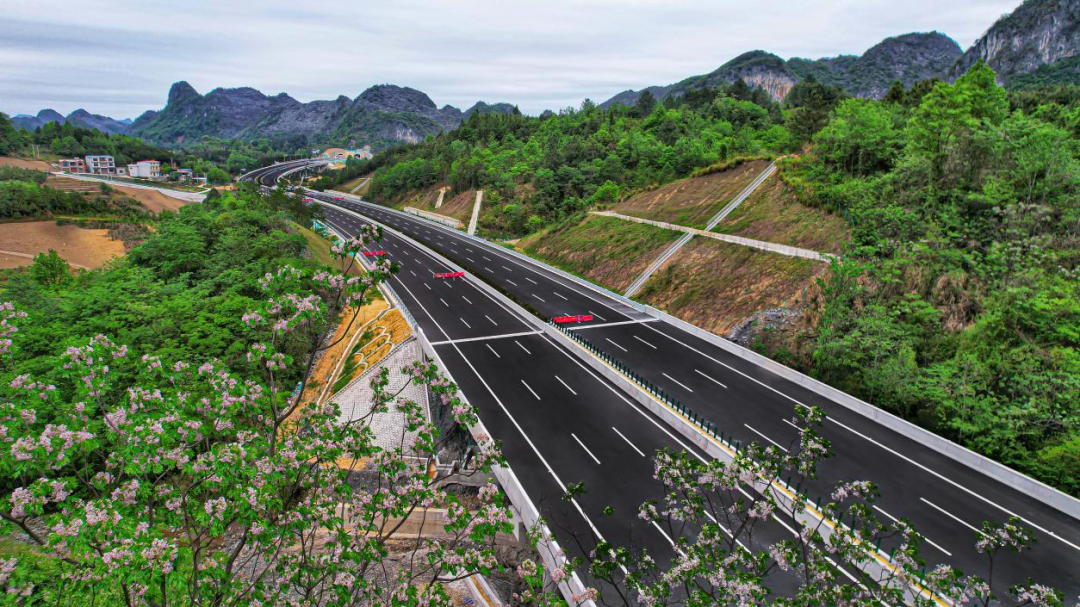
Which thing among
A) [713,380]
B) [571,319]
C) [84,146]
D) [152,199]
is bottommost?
[713,380]

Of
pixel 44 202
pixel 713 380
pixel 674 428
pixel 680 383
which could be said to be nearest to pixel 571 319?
pixel 680 383

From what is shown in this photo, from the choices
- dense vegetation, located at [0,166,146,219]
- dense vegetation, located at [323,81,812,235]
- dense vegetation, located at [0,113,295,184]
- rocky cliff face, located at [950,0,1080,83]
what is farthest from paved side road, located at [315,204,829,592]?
rocky cliff face, located at [950,0,1080,83]

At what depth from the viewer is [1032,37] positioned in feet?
426

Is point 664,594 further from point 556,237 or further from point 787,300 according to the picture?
point 556,237

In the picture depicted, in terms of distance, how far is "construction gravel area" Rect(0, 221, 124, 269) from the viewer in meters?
56.9

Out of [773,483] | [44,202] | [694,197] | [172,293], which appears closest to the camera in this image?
[773,483]

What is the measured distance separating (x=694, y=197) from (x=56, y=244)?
258 ft

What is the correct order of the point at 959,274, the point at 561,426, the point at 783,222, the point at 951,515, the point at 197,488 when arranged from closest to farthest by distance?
the point at 197,488, the point at 951,515, the point at 561,426, the point at 959,274, the point at 783,222

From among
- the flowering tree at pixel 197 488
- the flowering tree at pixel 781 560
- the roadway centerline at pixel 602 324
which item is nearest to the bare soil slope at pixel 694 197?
the roadway centerline at pixel 602 324

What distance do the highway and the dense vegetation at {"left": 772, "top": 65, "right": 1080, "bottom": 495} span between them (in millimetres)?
2359

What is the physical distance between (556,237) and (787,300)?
3688 cm

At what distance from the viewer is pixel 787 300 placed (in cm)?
3475

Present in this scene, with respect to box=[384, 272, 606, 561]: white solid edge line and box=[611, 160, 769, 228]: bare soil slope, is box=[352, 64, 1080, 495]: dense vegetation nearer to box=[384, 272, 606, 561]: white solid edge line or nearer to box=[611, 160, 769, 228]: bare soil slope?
box=[611, 160, 769, 228]: bare soil slope

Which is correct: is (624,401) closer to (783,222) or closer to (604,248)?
(783,222)
